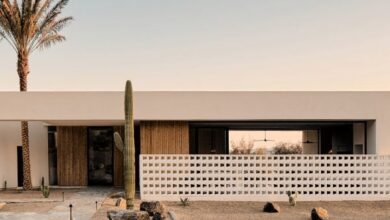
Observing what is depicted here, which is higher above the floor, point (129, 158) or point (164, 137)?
point (164, 137)

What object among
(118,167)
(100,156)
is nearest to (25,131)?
(100,156)

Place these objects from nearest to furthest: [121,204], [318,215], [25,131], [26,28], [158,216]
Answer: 1. [318,215]
2. [158,216]
3. [121,204]
4. [25,131]
5. [26,28]

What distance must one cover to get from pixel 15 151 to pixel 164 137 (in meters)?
6.50

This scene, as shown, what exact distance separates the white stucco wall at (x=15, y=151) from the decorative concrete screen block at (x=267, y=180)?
5249 millimetres

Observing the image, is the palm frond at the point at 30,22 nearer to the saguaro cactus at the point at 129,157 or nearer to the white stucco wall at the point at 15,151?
the white stucco wall at the point at 15,151

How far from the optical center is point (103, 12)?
1873 centimetres

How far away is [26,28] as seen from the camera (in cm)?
1589

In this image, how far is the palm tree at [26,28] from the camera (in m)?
15.7

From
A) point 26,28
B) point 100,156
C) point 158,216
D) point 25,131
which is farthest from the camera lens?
point 100,156

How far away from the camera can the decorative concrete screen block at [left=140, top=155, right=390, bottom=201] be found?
44.7ft

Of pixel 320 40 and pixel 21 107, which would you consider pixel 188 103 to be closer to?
pixel 21 107

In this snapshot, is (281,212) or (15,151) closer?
(281,212)

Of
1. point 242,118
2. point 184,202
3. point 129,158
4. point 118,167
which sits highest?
point 242,118

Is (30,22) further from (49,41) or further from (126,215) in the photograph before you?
(126,215)
